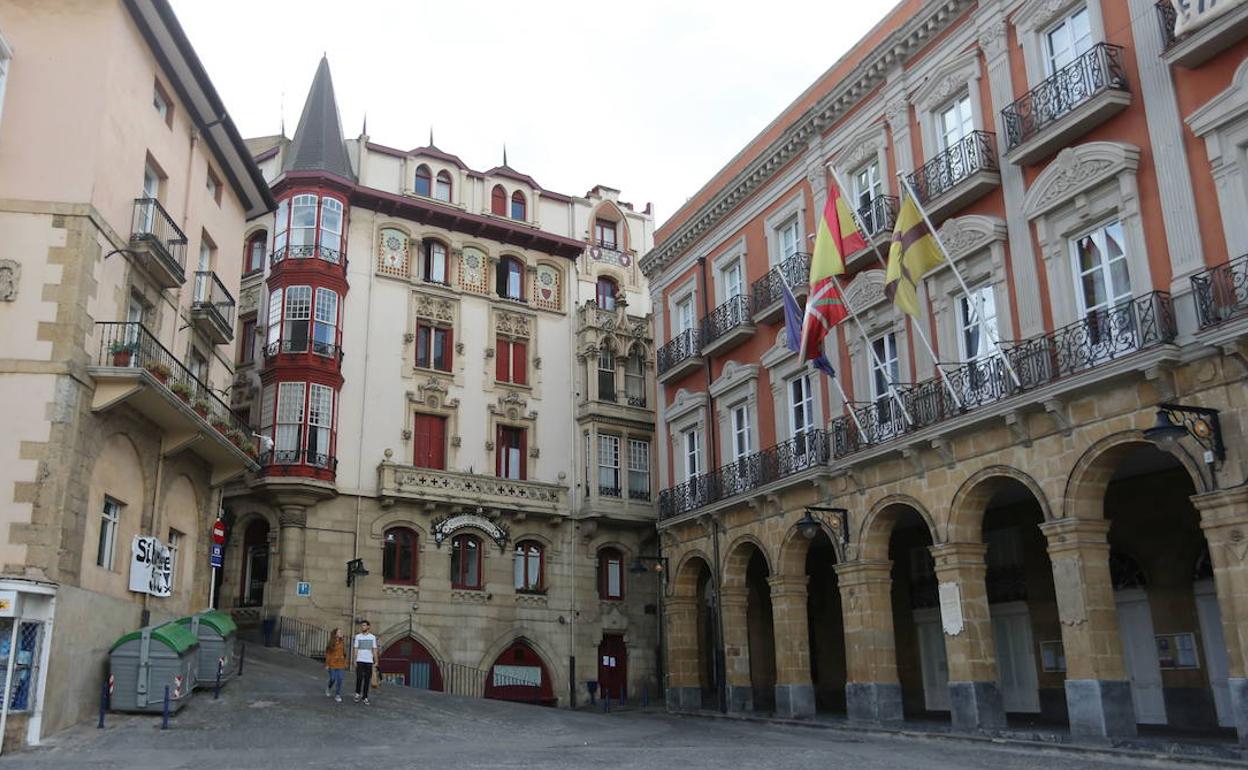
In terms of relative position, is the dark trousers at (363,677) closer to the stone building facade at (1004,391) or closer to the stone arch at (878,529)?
the stone building facade at (1004,391)

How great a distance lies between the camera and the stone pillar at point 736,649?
2764 centimetres

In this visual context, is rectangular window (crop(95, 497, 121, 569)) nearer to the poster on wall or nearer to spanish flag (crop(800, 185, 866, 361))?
the poster on wall

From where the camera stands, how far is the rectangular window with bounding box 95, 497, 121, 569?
1894 centimetres

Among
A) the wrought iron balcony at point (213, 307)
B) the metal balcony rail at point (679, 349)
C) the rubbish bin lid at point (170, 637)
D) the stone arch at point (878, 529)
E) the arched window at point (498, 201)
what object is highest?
the arched window at point (498, 201)

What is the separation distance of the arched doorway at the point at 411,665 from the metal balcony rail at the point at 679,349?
10961 millimetres

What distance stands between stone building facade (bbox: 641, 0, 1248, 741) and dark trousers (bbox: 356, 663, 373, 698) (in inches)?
368

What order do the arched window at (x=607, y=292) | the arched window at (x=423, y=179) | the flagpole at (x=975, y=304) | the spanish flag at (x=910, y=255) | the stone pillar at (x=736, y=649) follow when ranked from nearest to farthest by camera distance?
the flagpole at (x=975, y=304) → the spanish flag at (x=910, y=255) → the stone pillar at (x=736, y=649) → the arched window at (x=423, y=179) → the arched window at (x=607, y=292)

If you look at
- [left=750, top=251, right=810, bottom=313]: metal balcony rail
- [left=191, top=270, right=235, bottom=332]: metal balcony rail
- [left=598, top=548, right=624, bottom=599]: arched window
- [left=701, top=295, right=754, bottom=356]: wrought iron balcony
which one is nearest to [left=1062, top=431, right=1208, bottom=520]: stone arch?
[left=750, top=251, right=810, bottom=313]: metal balcony rail

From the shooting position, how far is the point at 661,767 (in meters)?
14.9

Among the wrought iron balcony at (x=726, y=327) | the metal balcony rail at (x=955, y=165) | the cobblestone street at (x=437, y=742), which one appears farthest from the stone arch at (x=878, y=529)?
the wrought iron balcony at (x=726, y=327)

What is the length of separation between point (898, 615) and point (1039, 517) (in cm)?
573

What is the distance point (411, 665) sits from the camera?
31.5m

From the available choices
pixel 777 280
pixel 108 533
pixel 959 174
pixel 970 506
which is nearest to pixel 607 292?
pixel 777 280

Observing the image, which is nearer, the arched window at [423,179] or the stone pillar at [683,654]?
the stone pillar at [683,654]
